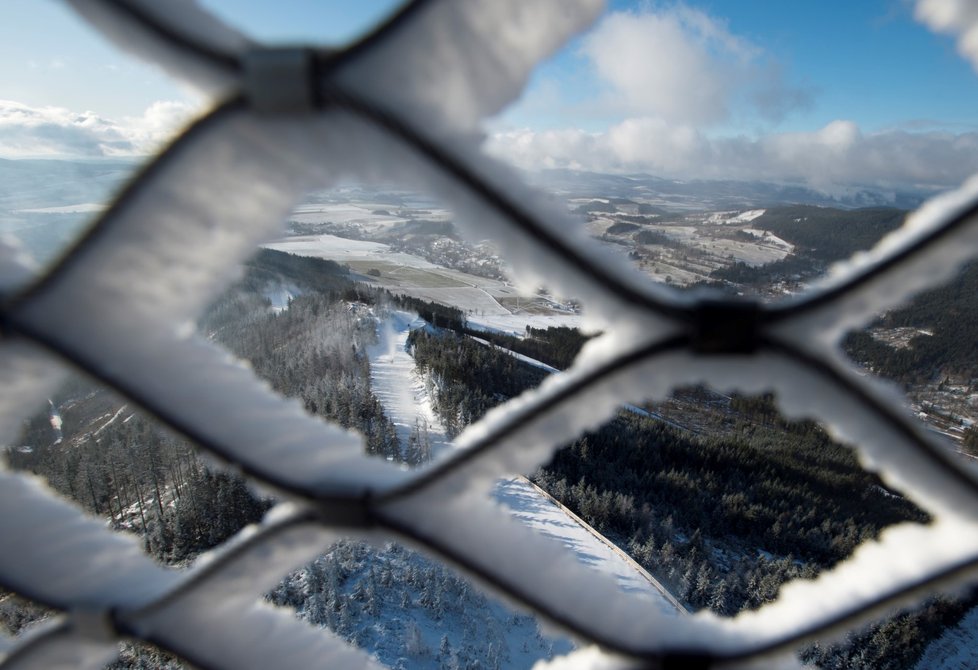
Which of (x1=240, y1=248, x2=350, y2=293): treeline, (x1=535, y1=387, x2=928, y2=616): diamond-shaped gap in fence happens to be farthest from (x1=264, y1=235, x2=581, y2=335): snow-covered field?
(x1=535, y1=387, x2=928, y2=616): diamond-shaped gap in fence

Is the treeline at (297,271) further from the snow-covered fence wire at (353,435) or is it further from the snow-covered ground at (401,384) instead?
the snow-covered fence wire at (353,435)

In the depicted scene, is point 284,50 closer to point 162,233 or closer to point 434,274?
point 162,233

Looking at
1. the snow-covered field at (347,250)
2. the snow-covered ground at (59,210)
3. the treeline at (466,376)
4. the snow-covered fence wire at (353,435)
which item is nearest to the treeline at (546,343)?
the treeline at (466,376)

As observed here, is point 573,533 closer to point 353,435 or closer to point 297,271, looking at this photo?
point 353,435

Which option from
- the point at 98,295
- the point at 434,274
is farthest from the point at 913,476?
the point at 434,274

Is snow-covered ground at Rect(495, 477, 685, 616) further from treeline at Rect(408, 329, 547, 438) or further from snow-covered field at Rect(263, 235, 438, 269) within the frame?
snow-covered field at Rect(263, 235, 438, 269)

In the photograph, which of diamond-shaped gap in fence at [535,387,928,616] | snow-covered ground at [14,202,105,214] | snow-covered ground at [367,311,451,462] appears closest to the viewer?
snow-covered ground at [14,202,105,214]

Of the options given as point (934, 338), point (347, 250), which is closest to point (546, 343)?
point (934, 338)
